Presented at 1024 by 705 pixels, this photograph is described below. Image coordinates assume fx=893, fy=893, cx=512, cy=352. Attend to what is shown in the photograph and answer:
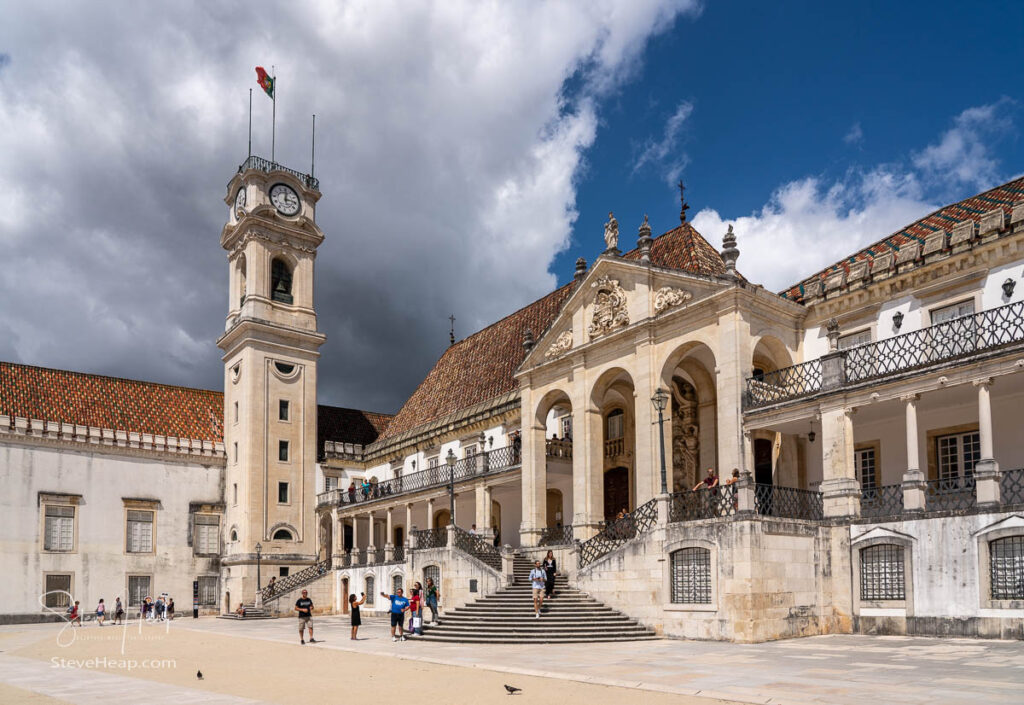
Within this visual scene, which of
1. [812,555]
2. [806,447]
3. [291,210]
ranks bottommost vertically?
[812,555]

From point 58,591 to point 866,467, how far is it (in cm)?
3350

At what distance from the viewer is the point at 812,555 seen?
19.7 meters

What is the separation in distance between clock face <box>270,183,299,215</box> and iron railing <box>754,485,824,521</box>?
31.6m

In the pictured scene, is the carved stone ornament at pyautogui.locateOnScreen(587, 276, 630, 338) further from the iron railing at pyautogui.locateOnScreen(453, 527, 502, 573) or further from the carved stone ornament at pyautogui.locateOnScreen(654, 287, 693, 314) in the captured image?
the iron railing at pyautogui.locateOnScreen(453, 527, 502, 573)

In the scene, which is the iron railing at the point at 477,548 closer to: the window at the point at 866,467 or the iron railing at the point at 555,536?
the iron railing at the point at 555,536

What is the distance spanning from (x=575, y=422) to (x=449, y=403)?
15175 mm

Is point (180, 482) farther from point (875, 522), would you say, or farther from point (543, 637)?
point (875, 522)

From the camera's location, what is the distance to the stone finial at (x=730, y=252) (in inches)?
912

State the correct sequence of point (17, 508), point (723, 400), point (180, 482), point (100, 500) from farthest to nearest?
1. point (180, 482)
2. point (100, 500)
3. point (17, 508)
4. point (723, 400)

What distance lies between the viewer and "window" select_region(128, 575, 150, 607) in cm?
4062

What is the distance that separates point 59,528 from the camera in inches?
1540

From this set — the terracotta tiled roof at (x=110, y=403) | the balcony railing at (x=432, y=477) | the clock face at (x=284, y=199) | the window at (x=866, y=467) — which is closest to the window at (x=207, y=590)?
the balcony railing at (x=432, y=477)

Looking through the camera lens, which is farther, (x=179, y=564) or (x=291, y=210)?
(x=291, y=210)

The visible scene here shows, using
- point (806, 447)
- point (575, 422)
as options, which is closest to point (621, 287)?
point (575, 422)
